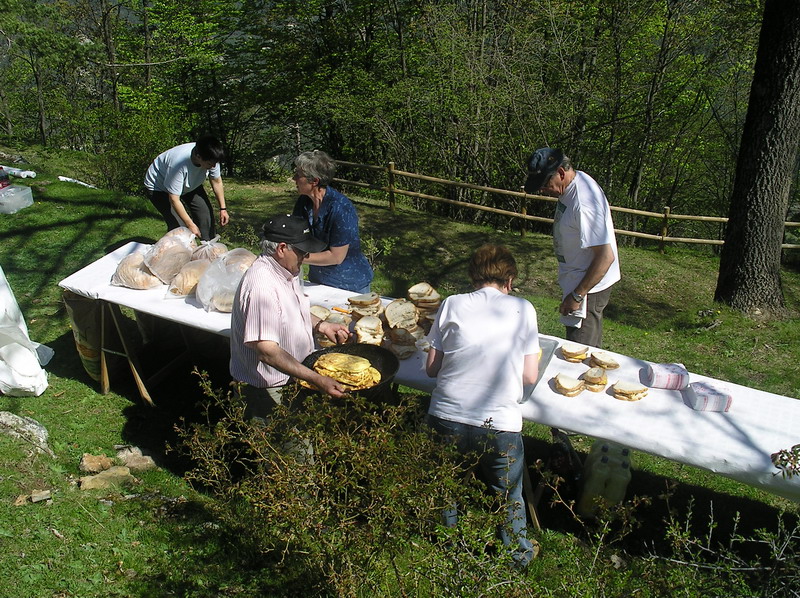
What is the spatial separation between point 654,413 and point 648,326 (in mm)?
4473

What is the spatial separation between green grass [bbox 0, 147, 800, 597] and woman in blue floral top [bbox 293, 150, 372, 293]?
1.41 metres

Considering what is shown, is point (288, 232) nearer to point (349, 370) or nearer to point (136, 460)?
point (349, 370)

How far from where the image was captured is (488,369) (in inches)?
112

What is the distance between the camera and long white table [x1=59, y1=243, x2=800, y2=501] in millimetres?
2812

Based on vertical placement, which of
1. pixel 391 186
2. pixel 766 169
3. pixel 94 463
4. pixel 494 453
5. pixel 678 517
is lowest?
pixel 391 186

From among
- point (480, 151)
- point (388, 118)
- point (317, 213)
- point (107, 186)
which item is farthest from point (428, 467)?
point (388, 118)

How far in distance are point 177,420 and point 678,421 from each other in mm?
3305

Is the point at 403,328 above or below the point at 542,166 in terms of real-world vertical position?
below

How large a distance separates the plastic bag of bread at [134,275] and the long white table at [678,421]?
1.93 meters

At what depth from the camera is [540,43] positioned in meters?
12.5

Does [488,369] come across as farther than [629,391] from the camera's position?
No

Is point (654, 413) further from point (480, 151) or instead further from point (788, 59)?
point (480, 151)

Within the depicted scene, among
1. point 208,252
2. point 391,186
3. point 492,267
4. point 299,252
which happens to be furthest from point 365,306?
point 391,186

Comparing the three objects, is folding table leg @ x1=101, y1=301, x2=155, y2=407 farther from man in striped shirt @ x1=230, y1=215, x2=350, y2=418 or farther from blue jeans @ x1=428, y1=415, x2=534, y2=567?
blue jeans @ x1=428, y1=415, x2=534, y2=567
